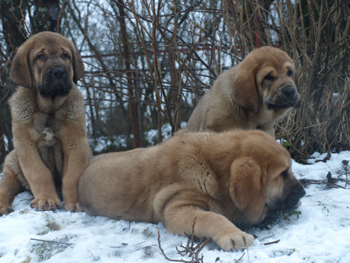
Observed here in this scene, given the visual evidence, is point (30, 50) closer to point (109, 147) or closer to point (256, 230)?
point (256, 230)

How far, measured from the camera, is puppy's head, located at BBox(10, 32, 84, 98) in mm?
4047

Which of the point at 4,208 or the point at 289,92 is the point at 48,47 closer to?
the point at 4,208

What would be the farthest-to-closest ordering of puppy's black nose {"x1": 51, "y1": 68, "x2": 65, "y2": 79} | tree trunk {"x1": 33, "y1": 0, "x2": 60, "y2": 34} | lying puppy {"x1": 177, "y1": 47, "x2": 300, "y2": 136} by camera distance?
tree trunk {"x1": 33, "y1": 0, "x2": 60, "y2": 34}
lying puppy {"x1": 177, "y1": 47, "x2": 300, "y2": 136}
puppy's black nose {"x1": 51, "y1": 68, "x2": 65, "y2": 79}

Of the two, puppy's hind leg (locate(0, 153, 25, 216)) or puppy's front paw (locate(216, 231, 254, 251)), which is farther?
puppy's hind leg (locate(0, 153, 25, 216))

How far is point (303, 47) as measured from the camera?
219 inches

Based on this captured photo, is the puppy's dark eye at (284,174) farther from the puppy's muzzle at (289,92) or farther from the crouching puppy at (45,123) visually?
the crouching puppy at (45,123)

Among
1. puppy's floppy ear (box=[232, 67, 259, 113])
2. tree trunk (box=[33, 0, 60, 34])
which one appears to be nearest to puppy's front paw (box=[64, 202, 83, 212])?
puppy's floppy ear (box=[232, 67, 259, 113])

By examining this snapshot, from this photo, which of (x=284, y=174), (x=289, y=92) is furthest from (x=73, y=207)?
(x=289, y=92)

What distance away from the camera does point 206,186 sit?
3.02 m

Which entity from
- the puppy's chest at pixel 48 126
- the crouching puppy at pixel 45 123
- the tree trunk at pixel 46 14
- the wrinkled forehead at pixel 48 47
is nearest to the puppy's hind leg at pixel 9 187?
the crouching puppy at pixel 45 123

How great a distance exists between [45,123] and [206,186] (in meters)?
2.16

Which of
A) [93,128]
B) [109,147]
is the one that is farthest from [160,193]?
[93,128]

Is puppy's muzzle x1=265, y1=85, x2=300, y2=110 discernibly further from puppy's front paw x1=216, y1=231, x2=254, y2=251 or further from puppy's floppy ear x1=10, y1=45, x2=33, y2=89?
puppy's floppy ear x1=10, y1=45, x2=33, y2=89

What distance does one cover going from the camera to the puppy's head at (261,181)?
276 cm
